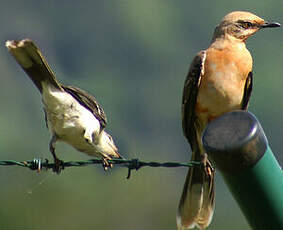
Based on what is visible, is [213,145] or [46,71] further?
[46,71]

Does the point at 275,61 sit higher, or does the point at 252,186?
the point at 275,61

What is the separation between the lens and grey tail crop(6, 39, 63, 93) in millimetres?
7703

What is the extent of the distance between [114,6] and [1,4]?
23.3 m

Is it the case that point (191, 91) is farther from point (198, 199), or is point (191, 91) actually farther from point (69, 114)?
point (69, 114)

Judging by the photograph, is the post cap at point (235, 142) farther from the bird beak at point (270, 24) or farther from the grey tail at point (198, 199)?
the bird beak at point (270, 24)

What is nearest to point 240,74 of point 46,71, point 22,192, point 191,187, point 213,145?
point 191,187

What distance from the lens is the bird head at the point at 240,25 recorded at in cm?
905

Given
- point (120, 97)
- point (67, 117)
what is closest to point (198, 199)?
point (67, 117)

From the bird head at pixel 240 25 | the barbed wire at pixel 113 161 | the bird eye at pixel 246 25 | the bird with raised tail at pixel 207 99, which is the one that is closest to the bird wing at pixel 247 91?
the bird with raised tail at pixel 207 99

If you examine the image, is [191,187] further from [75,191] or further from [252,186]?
[75,191]

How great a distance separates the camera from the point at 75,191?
2575 cm

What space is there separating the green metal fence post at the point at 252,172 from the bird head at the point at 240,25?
13.1 feet

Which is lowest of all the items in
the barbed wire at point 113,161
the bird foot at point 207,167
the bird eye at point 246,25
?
the bird foot at point 207,167

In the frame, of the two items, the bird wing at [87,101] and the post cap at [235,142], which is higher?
the bird wing at [87,101]
